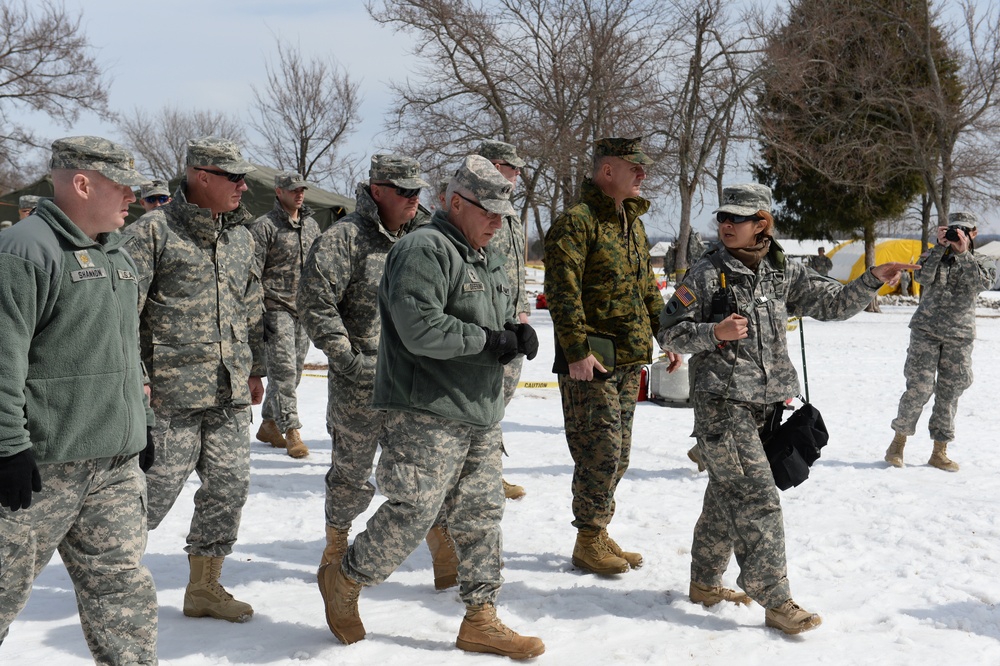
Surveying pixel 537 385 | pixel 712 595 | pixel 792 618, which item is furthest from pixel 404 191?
pixel 537 385

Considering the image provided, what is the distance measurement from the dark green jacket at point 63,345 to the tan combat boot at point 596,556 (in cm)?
269

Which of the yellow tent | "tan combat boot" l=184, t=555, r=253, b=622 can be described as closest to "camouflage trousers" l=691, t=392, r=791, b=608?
"tan combat boot" l=184, t=555, r=253, b=622

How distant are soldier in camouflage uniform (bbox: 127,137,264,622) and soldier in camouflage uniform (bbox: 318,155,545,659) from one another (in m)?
0.74

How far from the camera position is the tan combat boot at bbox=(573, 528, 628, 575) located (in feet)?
16.3

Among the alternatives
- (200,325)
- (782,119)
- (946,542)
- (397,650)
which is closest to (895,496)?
(946,542)

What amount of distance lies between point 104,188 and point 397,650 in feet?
7.42

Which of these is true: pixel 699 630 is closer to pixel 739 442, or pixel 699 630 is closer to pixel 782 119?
pixel 739 442

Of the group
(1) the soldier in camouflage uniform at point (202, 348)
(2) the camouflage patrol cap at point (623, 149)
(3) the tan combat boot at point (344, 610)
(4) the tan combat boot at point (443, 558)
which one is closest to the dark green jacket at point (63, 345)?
(1) the soldier in camouflage uniform at point (202, 348)

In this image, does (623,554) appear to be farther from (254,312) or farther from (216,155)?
(216,155)

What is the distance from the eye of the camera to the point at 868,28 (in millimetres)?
24594

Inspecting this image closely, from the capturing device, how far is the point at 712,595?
14.9ft

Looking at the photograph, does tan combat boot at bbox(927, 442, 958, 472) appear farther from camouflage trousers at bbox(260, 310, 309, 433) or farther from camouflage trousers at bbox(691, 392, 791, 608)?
camouflage trousers at bbox(260, 310, 309, 433)

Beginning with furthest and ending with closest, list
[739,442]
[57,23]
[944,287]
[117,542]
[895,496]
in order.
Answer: [57,23] < [944,287] < [895,496] < [739,442] < [117,542]

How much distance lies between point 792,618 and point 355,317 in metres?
2.61
